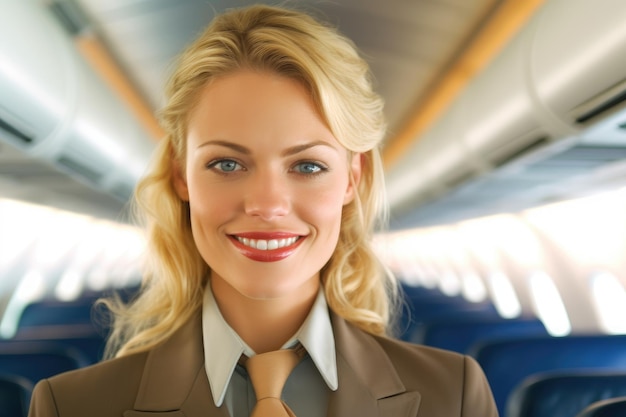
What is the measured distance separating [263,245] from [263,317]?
0.68ft

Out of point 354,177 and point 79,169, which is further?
point 79,169

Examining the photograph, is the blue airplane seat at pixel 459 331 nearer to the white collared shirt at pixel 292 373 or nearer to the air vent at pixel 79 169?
the air vent at pixel 79 169

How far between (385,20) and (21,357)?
264 centimetres

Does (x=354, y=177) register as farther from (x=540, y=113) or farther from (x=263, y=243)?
(x=540, y=113)

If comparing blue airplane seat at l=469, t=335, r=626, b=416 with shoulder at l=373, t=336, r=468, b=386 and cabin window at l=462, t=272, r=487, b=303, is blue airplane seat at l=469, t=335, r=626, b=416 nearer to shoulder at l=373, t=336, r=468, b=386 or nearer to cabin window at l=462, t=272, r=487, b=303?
shoulder at l=373, t=336, r=468, b=386

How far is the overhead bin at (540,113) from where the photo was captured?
2.47 metres

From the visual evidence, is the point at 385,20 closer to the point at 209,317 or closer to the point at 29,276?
the point at 209,317

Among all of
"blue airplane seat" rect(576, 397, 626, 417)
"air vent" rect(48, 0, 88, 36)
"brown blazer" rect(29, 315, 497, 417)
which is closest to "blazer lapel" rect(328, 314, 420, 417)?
"brown blazer" rect(29, 315, 497, 417)

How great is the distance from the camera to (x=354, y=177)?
5.38 feet

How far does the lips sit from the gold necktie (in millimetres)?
213

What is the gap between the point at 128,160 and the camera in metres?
5.10

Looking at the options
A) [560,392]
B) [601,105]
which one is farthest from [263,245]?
[560,392]

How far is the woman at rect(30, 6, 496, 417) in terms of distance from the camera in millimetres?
1380

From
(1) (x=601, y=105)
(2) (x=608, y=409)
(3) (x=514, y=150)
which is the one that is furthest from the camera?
(3) (x=514, y=150)
